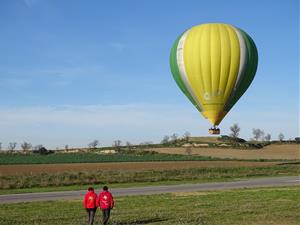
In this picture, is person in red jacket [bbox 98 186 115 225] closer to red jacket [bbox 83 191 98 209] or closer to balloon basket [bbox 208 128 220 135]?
red jacket [bbox 83 191 98 209]

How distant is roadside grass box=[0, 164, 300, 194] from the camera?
4653 cm

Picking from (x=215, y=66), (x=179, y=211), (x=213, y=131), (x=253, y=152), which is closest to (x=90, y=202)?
(x=179, y=211)

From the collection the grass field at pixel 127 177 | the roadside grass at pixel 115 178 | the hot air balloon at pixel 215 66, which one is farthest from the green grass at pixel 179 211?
the grass field at pixel 127 177

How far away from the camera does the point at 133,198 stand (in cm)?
3247

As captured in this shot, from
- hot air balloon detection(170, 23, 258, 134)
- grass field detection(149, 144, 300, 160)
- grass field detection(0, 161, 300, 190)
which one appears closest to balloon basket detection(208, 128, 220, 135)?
hot air balloon detection(170, 23, 258, 134)

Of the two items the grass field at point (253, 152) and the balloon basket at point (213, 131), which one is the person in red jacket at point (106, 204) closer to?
the balloon basket at point (213, 131)

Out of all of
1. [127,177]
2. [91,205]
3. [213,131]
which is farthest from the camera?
[127,177]

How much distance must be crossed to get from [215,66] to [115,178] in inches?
779

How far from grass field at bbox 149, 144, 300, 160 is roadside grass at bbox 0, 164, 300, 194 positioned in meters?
42.1

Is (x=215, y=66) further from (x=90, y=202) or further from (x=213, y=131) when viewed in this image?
(x=90, y=202)

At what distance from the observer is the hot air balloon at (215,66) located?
126 ft

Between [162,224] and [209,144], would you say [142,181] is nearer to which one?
[162,224]

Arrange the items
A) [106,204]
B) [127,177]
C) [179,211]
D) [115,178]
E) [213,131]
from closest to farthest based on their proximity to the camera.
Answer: [106,204], [179,211], [213,131], [115,178], [127,177]

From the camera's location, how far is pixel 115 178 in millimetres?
52906
